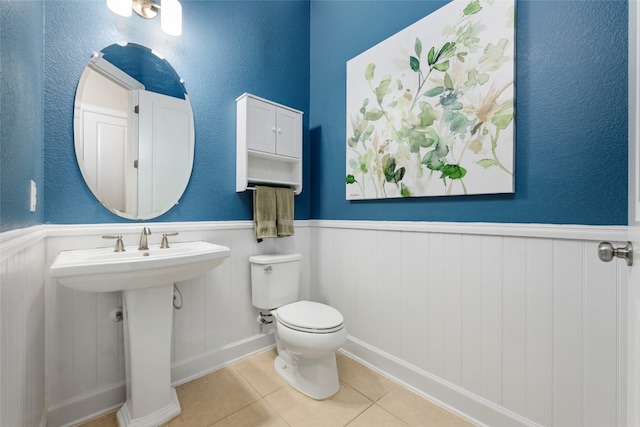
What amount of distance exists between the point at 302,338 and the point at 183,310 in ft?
2.46

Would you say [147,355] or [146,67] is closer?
[147,355]

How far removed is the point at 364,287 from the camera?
1.76 metres

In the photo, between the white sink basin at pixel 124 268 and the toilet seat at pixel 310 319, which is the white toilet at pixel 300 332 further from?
the white sink basin at pixel 124 268

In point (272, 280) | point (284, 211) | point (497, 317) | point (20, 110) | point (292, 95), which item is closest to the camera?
point (20, 110)

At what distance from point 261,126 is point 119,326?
1.39 m

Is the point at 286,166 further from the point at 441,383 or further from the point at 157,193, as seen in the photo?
the point at 441,383

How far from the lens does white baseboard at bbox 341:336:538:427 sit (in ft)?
3.91

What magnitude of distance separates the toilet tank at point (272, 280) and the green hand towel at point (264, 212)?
0.56 ft

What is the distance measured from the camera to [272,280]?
1.77 metres

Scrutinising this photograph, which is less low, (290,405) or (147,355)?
(147,355)

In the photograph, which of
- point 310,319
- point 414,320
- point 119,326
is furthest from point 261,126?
point 414,320

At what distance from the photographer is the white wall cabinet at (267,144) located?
1.71m

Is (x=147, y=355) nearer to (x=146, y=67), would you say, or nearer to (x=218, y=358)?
(x=218, y=358)

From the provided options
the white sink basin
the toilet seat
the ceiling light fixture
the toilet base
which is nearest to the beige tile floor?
the toilet base
